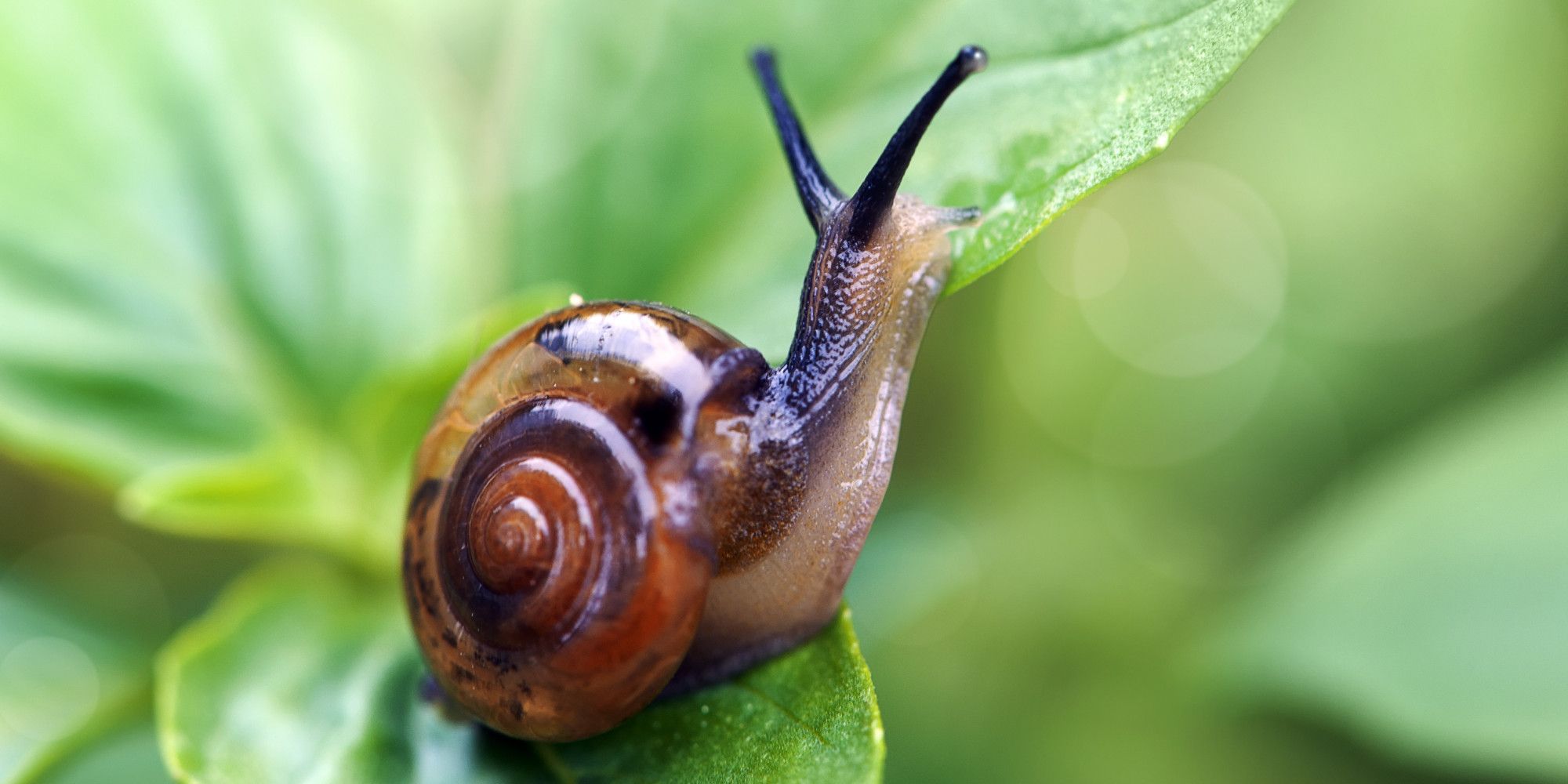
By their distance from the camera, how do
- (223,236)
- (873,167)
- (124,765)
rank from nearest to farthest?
1. (873,167)
2. (223,236)
3. (124,765)

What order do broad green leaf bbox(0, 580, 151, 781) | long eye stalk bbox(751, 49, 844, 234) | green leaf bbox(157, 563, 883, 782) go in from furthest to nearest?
broad green leaf bbox(0, 580, 151, 781)
long eye stalk bbox(751, 49, 844, 234)
green leaf bbox(157, 563, 883, 782)

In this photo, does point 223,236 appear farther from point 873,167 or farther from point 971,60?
point 971,60

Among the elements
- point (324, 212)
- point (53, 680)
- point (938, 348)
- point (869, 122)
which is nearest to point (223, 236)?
point (324, 212)

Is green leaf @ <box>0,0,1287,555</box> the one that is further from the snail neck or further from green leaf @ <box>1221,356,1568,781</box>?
green leaf @ <box>1221,356,1568,781</box>

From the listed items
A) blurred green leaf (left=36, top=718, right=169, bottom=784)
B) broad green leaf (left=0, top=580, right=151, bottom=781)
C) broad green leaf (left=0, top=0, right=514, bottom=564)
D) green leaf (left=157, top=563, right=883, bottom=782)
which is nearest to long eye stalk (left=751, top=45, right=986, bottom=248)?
green leaf (left=157, top=563, right=883, bottom=782)

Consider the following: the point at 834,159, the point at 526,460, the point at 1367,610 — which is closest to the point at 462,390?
the point at 526,460

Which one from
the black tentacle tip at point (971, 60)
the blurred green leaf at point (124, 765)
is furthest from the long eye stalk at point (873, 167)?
the blurred green leaf at point (124, 765)

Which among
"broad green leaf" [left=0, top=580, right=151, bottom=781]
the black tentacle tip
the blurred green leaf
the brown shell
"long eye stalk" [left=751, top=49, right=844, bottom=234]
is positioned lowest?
the blurred green leaf

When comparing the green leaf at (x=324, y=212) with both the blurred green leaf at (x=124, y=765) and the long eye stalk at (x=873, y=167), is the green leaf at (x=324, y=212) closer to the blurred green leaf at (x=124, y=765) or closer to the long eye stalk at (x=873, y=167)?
the long eye stalk at (x=873, y=167)
